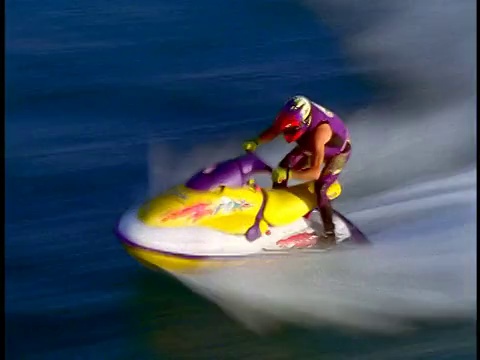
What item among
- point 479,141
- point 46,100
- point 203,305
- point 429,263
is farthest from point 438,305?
point 46,100

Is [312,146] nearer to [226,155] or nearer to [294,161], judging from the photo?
[294,161]

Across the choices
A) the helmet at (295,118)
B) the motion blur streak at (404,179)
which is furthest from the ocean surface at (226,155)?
the helmet at (295,118)

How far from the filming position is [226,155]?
2.21m

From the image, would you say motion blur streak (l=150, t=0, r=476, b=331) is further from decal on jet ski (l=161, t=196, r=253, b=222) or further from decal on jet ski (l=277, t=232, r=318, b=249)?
decal on jet ski (l=161, t=196, r=253, b=222)

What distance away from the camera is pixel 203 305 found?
84.8 inches

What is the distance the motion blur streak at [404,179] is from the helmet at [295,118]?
12 cm

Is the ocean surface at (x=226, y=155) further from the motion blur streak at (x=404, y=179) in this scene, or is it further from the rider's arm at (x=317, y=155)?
the rider's arm at (x=317, y=155)

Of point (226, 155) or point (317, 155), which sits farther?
point (226, 155)

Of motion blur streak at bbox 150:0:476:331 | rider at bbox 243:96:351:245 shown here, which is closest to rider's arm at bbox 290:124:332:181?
rider at bbox 243:96:351:245

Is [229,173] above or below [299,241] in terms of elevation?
above

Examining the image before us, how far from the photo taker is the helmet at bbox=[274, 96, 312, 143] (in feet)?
6.89

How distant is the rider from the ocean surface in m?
0.08

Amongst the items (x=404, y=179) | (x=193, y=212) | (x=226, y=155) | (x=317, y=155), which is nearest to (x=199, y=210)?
(x=193, y=212)

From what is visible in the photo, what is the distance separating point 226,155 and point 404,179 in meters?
0.43
